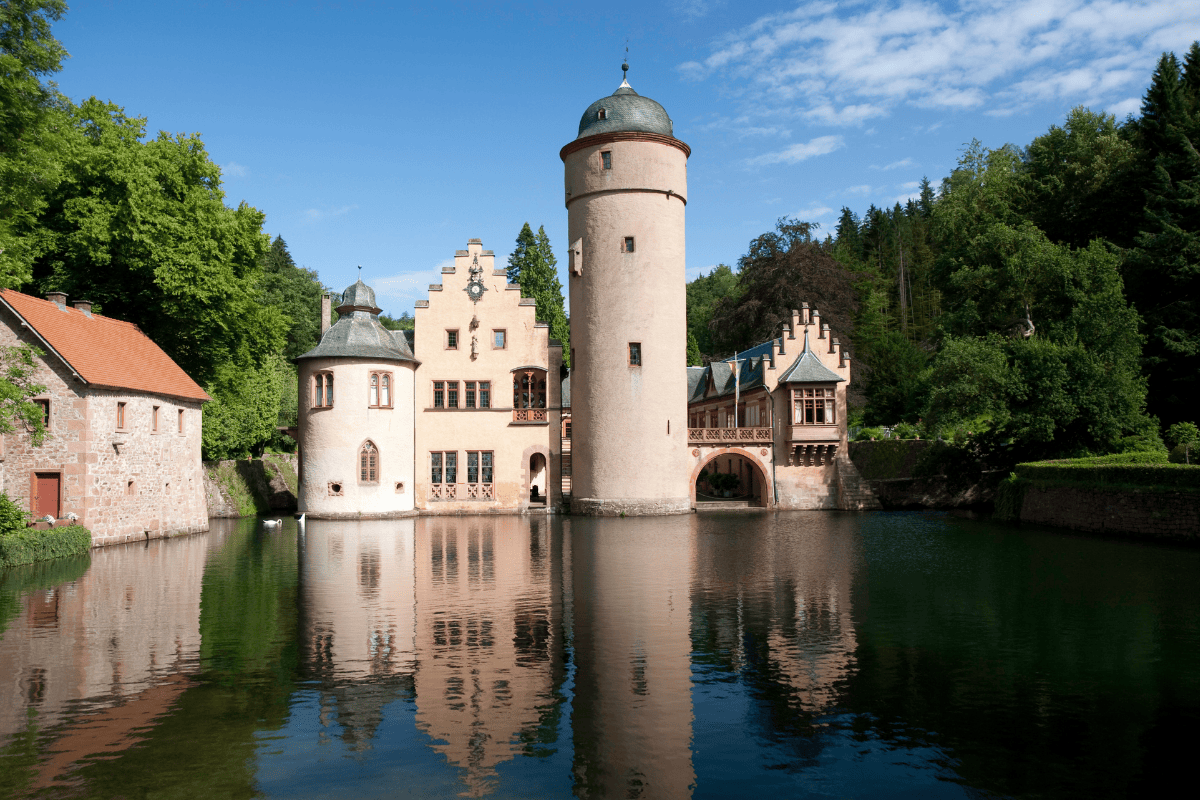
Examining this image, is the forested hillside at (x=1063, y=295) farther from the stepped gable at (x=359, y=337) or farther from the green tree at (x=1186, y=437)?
the stepped gable at (x=359, y=337)

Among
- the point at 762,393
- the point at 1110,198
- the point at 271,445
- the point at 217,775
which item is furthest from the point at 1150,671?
the point at 271,445

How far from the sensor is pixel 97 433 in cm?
2495

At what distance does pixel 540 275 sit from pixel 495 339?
84.2 ft

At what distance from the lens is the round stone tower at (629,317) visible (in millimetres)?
35938

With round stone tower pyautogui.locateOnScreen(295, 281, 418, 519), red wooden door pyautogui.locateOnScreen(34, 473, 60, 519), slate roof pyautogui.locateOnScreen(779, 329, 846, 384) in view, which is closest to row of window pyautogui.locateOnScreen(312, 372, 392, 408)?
round stone tower pyautogui.locateOnScreen(295, 281, 418, 519)

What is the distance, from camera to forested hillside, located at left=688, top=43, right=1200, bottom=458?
32094 millimetres

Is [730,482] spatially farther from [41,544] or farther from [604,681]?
[604,681]

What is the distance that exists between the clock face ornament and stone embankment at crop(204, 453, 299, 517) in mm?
14583

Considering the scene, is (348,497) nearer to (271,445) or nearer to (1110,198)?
(271,445)

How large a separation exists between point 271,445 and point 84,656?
1649 inches

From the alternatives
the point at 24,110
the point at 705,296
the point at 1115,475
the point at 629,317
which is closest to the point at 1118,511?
the point at 1115,475

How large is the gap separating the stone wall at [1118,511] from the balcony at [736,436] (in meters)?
11.7

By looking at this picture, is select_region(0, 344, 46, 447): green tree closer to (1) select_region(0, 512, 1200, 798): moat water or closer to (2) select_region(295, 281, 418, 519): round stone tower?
(1) select_region(0, 512, 1200, 798): moat water

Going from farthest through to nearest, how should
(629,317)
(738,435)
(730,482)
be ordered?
(730,482), (738,435), (629,317)
